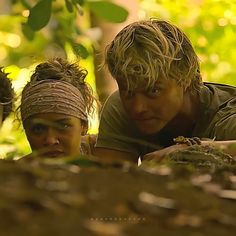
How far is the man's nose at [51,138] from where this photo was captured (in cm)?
263

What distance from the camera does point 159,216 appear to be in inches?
27.0

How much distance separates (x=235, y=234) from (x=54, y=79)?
2.21 meters

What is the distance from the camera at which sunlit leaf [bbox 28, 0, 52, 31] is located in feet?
4.85

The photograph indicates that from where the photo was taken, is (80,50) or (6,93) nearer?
(80,50)

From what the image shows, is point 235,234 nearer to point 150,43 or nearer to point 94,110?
point 150,43

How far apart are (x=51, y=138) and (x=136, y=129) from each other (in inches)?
12.8

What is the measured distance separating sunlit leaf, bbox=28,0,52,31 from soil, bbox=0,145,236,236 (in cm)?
62

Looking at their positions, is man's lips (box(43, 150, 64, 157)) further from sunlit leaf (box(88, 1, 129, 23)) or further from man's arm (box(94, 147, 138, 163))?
sunlit leaf (box(88, 1, 129, 23))

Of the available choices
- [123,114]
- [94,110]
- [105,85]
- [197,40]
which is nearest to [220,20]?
[197,40]

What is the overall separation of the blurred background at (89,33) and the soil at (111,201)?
63 centimetres

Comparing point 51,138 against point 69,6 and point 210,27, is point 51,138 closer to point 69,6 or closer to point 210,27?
point 69,6

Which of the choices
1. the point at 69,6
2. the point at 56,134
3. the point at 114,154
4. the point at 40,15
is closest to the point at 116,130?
the point at 114,154

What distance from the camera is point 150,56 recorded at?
2.64 m

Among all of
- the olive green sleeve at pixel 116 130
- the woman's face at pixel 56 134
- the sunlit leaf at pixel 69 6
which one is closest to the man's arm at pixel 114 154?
the olive green sleeve at pixel 116 130
